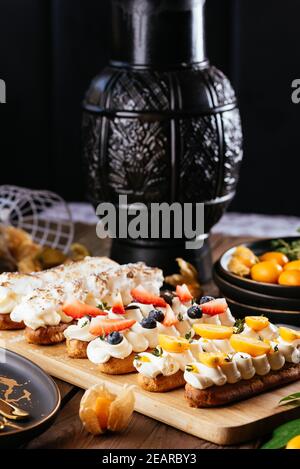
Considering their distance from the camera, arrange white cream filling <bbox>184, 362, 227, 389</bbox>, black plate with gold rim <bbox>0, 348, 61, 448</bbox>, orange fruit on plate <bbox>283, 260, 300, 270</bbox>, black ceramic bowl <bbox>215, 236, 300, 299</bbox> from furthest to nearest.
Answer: orange fruit on plate <bbox>283, 260, 300, 270</bbox>
black ceramic bowl <bbox>215, 236, 300, 299</bbox>
white cream filling <bbox>184, 362, 227, 389</bbox>
black plate with gold rim <bbox>0, 348, 61, 448</bbox>

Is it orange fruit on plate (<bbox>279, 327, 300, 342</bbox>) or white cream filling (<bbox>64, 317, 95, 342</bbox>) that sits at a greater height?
orange fruit on plate (<bbox>279, 327, 300, 342</bbox>)

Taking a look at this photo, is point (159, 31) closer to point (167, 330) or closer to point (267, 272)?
point (267, 272)

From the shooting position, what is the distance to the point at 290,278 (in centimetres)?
260

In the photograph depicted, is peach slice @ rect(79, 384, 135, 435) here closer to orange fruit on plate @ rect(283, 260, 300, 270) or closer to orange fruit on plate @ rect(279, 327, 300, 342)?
orange fruit on plate @ rect(279, 327, 300, 342)

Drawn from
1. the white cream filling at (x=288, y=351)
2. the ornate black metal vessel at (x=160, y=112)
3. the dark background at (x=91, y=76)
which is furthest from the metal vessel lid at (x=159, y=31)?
the dark background at (x=91, y=76)

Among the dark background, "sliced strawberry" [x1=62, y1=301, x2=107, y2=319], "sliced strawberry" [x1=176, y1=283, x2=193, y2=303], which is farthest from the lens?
the dark background

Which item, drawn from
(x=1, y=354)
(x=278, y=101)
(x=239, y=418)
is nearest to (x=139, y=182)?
(x=1, y=354)

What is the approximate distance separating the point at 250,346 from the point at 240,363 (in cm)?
6

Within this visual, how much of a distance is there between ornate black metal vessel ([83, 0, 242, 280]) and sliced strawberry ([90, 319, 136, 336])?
0.83m

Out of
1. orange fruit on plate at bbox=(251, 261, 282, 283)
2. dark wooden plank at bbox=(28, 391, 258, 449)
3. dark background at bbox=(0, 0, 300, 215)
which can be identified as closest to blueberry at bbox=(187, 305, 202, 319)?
dark wooden plank at bbox=(28, 391, 258, 449)

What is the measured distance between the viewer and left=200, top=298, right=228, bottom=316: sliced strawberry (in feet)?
7.50

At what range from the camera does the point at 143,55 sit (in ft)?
9.57

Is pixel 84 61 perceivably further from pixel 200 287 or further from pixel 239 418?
pixel 239 418

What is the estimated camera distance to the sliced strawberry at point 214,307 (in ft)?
7.50
